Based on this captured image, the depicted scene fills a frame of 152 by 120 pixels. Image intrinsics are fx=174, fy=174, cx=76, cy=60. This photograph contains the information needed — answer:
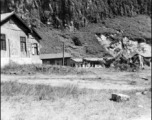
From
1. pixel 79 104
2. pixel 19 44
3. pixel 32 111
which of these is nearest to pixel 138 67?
pixel 79 104

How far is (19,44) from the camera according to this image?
141 cm

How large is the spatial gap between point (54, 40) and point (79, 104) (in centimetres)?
190

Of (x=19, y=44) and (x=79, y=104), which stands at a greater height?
(x=19, y=44)

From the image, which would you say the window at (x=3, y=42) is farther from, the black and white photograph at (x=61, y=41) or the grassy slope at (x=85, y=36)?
the grassy slope at (x=85, y=36)

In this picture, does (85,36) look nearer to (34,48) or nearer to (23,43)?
(34,48)

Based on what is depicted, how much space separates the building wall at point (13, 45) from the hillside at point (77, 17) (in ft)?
0.78

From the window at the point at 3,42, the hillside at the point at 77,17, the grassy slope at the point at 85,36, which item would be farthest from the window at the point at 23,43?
the grassy slope at the point at 85,36

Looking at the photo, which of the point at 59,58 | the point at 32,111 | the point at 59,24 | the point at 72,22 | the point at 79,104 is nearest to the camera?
the point at 72,22

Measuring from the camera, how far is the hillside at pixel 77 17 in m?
1.82

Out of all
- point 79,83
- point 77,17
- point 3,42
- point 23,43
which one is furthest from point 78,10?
point 79,83

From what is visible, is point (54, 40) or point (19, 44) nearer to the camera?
point (19, 44)

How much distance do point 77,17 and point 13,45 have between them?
824mm

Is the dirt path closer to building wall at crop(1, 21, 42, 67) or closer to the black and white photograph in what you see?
the black and white photograph

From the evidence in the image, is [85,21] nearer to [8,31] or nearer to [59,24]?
[59,24]
